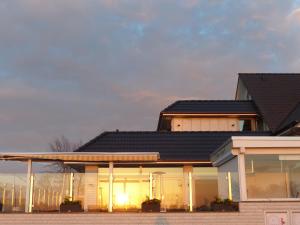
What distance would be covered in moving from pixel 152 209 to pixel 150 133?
8397 millimetres

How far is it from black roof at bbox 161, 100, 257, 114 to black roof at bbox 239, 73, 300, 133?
2.35 ft

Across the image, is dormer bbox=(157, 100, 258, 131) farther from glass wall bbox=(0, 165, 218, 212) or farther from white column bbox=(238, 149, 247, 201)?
white column bbox=(238, 149, 247, 201)

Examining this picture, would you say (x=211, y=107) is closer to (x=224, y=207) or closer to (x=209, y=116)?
(x=209, y=116)

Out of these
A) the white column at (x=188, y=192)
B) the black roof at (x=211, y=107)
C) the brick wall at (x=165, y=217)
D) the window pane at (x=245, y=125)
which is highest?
the black roof at (x=211, y=107)

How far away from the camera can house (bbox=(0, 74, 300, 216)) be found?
16.1 meters

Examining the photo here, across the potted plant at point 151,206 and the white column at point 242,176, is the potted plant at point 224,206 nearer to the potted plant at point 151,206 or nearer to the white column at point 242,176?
the white column at point 242,176

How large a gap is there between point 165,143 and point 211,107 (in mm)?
6811

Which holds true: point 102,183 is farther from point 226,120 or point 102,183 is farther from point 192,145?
→ point 226,120

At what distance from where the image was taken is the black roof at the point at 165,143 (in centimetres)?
2248

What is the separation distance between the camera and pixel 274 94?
29938mm

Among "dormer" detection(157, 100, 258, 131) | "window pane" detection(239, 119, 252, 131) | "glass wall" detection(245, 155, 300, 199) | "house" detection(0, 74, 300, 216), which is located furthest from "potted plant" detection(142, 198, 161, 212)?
"window pane" detection(239, 119, 252, 131)

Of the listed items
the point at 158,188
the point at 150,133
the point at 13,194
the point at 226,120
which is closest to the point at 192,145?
the point at 150,133

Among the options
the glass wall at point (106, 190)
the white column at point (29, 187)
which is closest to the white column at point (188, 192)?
the glass wall at point (106, 190)

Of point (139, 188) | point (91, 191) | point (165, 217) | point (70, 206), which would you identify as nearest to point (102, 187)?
point (91, 191)
